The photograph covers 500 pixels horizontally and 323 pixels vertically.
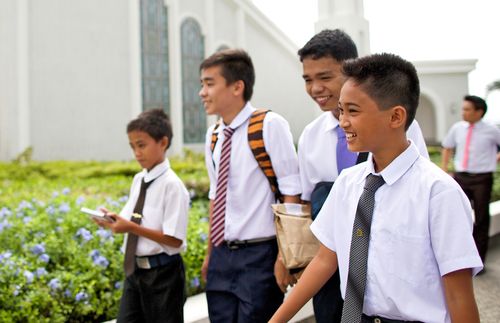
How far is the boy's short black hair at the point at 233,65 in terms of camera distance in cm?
249

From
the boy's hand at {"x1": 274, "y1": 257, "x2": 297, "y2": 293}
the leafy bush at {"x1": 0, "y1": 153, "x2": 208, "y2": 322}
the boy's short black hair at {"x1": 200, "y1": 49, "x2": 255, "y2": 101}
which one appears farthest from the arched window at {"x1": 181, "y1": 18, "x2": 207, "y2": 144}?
the boy's hand at {"x1": 274, "y1": 257, "x2": 297, "y2": 293}

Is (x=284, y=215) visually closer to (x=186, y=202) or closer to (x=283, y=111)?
(x=186, y=202)

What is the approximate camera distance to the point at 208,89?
8.16 ft

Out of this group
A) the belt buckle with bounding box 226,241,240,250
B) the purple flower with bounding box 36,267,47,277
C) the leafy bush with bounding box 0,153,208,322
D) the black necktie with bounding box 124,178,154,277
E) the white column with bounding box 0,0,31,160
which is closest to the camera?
the belt buckle with bounding box 226,241,240,250

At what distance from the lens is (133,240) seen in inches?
105

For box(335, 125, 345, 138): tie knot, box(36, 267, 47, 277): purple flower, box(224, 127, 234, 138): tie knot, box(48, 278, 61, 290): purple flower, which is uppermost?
box(224, 127, 234, 138): tie knot

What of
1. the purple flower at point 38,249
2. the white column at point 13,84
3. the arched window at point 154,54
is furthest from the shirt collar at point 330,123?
the arched window at point 154,54

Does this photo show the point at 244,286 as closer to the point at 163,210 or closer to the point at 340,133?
the point at 163,210

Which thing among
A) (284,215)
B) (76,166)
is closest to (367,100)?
(284,215)

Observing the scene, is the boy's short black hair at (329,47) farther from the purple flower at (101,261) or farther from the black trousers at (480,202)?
the black trousers at (480,202)

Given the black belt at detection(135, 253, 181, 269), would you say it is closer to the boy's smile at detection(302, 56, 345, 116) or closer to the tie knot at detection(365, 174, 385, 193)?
the boy's smile at detection(302, 56, 345, 116)

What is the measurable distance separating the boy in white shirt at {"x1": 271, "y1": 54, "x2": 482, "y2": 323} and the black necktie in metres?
1.26

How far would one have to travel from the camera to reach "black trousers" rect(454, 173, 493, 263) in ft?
16.2

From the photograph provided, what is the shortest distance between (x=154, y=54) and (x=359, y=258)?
14.2m
